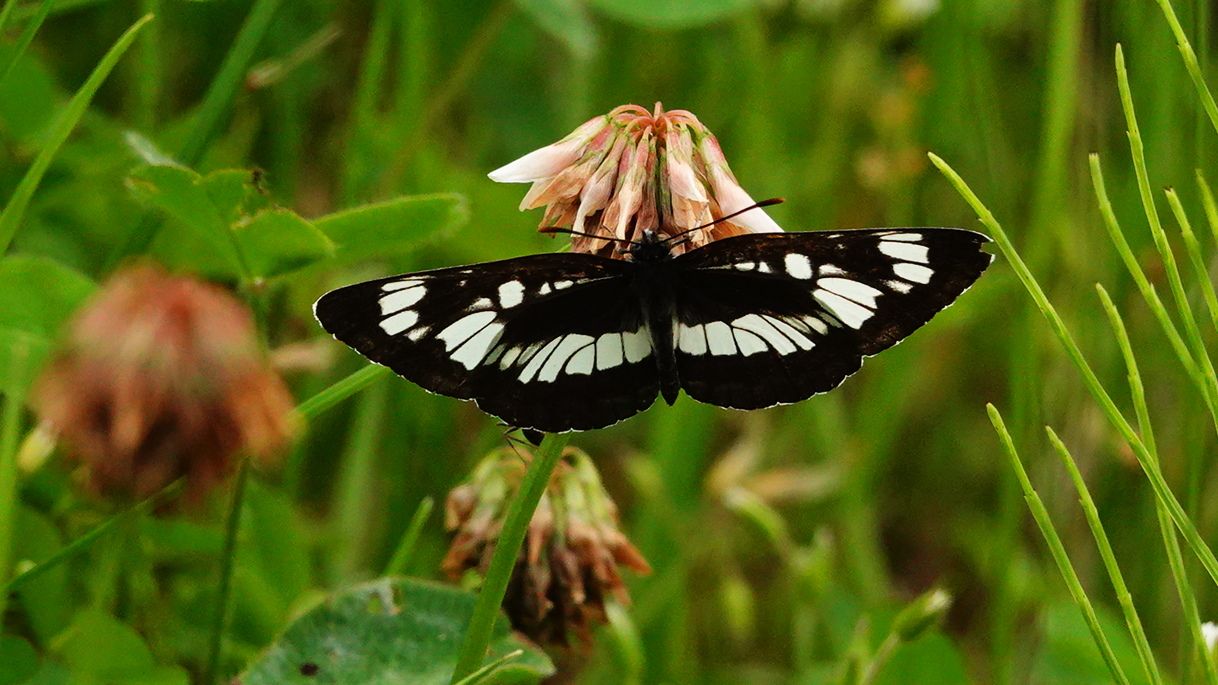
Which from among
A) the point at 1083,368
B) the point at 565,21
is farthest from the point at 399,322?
the point at 565,21

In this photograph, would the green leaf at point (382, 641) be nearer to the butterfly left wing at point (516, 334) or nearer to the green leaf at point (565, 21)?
the butterfly left wing at point (516, 334)

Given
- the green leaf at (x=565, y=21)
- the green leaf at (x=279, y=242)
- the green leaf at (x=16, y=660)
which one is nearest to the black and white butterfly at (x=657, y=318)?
the green leaf at (x=279, y=242)

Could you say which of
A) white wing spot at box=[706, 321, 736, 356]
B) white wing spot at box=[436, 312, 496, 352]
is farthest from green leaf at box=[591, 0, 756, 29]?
white wing spot at box=[436, 312, 496, 352]

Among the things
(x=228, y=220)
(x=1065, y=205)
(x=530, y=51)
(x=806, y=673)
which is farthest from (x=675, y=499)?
(x=228, y=220)

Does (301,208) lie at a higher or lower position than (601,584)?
higher

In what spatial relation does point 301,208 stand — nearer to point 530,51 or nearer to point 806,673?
point 530,51

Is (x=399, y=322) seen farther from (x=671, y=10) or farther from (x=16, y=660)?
(x=671, y=10)
